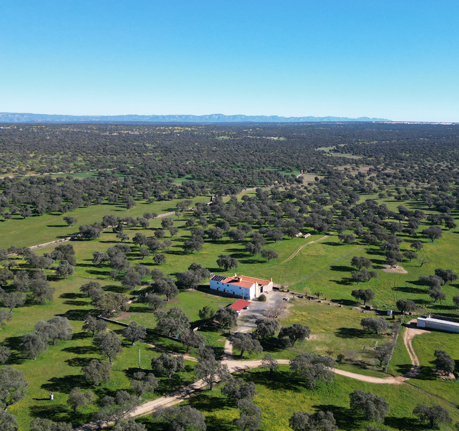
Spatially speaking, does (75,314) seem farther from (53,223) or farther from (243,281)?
(53,223)

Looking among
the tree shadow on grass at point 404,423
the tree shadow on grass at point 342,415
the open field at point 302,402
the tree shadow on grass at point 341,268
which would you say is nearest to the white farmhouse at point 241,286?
the open field at point 302,402

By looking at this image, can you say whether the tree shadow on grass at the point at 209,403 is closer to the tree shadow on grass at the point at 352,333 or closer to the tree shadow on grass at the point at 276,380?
the tree shadow on grass at the point at 276,380

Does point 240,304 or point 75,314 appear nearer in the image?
point 75,314

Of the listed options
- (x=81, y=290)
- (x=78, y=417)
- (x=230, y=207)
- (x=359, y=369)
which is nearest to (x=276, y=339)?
(x=359, y=369)

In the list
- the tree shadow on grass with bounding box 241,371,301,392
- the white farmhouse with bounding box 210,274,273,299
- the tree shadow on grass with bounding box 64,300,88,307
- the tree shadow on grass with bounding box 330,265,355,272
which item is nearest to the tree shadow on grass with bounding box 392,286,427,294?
the tree shadow on grass with bounding box 330,265,355,272

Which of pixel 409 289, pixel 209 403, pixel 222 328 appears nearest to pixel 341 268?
pixel 409 289

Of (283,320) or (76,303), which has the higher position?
(76,303)
